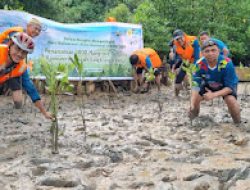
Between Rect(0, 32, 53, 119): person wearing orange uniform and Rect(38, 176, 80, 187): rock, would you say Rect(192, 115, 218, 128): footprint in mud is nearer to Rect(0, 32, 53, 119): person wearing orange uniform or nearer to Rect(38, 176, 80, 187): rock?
Rect(0, 32, 53, 119): person wearing orange uniform

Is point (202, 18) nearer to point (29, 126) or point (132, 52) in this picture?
point (132, 52)

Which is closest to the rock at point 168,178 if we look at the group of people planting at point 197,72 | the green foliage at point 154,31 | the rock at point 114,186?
the rock at point 114,186

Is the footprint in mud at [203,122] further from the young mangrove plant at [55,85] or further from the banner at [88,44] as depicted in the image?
the banner at [88,44]

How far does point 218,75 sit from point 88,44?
3957 millimetres

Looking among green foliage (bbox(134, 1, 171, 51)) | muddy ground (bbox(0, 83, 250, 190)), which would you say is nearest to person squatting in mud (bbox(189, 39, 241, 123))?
muddy ground (bbox(0, 83, 250, 190))

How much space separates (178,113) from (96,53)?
3144mm

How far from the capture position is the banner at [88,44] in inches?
304

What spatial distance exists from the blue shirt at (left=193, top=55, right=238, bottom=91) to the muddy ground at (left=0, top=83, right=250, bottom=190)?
46 centimetres

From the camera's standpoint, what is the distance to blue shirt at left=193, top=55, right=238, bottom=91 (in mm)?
4848

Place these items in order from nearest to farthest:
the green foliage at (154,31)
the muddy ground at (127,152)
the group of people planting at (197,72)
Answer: the muddy ground at (127,152) < the group of people planting at (197,72) < the green foliage at (154,31)

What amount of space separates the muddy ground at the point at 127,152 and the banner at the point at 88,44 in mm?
2188

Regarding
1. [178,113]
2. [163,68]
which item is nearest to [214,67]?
[178,113]

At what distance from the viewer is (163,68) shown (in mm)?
10133

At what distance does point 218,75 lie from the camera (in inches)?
195
